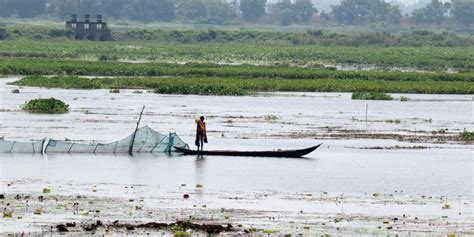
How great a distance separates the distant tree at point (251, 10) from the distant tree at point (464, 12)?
31.1 metres

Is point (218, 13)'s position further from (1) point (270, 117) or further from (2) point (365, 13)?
(1) point (270, 117)

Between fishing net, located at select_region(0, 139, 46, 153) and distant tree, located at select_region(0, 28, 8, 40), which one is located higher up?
distant tree, located at select_region(0, 28, 8, 40)

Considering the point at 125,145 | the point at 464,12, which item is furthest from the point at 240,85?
the point at 464,12

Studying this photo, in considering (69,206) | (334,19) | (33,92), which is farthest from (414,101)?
(334,19)

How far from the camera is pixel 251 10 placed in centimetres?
19212

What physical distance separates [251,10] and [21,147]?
16244cm

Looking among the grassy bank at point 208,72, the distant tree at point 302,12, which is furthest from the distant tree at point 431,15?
the grassy bank at point 208,72

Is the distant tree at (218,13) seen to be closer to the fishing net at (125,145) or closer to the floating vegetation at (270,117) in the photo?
the floating vegetation at (270,117)

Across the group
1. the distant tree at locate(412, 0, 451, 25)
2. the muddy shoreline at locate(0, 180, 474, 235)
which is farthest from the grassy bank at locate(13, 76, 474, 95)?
the distant tree at locate(412, 0, 451, 25)

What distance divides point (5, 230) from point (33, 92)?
34309 millimetres

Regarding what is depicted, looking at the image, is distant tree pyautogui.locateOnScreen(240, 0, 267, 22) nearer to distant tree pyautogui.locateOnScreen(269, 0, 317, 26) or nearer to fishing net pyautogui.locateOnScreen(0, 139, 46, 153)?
distant tree pyautogui.locateOnScreen(269, 0, 317, 26)

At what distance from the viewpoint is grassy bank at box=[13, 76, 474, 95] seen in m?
55.9

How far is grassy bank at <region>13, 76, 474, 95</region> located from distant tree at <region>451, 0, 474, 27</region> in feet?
379

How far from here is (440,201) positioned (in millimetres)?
24562
